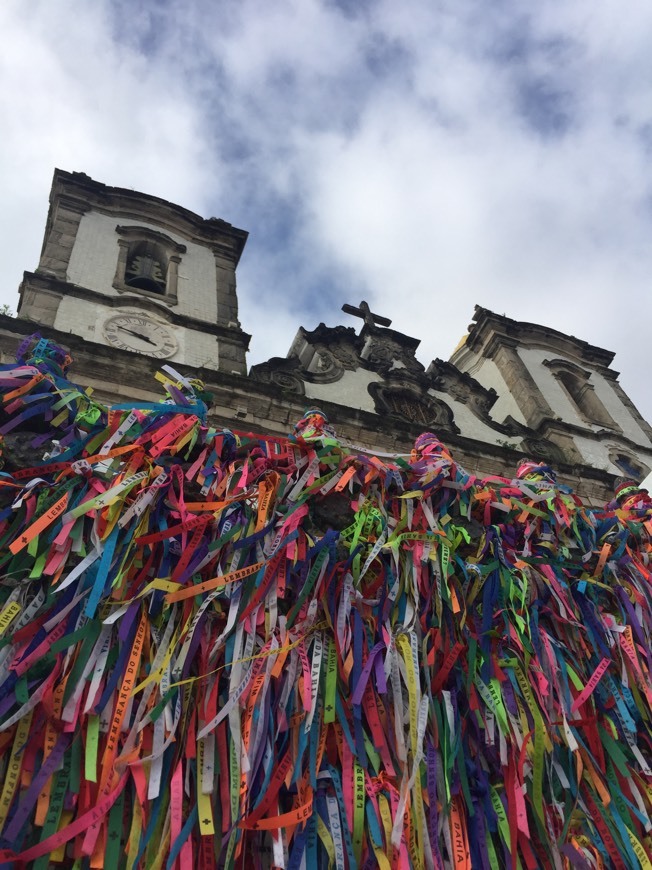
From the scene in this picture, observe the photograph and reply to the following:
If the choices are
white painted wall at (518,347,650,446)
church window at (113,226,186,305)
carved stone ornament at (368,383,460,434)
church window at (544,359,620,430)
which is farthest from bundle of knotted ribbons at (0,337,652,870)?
church window at (544,359,620,430)

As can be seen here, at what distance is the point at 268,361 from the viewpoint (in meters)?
10.4

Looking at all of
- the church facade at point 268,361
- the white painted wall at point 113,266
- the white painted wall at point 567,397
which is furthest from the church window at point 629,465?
the white painted wall at point 113,266

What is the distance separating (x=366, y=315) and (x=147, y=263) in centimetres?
459

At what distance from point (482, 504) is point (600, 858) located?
2.54 m

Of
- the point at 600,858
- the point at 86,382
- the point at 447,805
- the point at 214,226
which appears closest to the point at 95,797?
the point at 447,805

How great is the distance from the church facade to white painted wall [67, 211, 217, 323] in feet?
0.11

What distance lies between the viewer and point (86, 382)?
818cm

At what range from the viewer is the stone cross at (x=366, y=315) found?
1357 centimetres

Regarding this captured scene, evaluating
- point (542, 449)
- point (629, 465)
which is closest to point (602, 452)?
point (629, 465)

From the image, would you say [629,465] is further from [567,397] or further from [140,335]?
A: [140,335]

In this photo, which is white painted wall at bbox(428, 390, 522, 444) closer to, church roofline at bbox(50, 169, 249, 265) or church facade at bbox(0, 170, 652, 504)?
church facade at bbox(0, 170, 652, 504)

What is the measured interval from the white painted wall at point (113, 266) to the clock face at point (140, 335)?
633mm

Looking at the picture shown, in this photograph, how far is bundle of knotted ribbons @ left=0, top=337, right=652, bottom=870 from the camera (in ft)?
10.3

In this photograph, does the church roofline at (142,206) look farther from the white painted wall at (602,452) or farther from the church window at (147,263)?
the white painted wall at (602,452)
